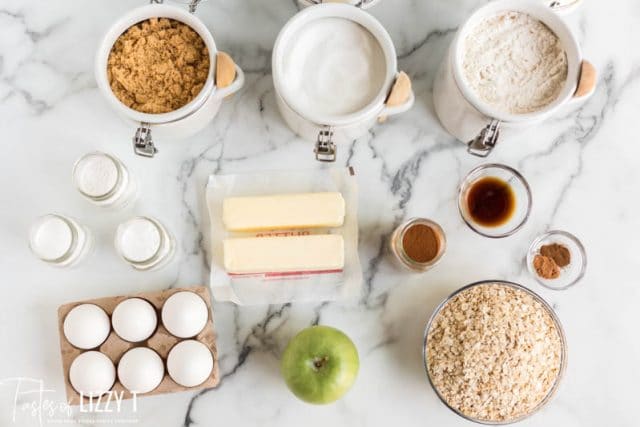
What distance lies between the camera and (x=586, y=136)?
1267 mm

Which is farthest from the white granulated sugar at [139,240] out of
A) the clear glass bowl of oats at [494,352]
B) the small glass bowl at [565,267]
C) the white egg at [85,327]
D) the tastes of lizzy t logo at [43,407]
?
the small glass bowl at [565,267]

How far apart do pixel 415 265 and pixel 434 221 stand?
12 centimetres

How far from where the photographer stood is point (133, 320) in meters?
1.11

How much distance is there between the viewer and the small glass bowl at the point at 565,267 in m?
1.21

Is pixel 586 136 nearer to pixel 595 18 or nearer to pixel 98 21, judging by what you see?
pixel 595 18

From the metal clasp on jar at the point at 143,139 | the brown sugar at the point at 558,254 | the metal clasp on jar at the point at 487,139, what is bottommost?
the brown sugar at the point at 558,254

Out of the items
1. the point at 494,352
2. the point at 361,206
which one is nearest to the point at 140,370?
the point at 361,206

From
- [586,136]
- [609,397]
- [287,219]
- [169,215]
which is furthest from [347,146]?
[609,397]

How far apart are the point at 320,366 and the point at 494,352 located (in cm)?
30

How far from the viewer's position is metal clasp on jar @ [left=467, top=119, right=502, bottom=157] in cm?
108

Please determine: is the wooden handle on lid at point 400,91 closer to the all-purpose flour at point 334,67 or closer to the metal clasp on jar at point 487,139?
the all-purpose flour at point 334,67

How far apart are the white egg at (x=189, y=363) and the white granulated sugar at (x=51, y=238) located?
267 millimetres

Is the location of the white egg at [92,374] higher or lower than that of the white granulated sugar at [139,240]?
lower

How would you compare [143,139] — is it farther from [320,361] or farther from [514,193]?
[514,193]
